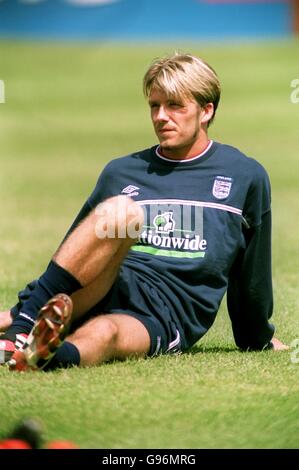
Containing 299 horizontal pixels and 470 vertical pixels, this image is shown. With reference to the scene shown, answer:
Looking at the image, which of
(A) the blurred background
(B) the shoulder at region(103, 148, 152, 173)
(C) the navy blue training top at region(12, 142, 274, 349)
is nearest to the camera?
(C) the navy blue training top at region(12, 142, 274, 349)

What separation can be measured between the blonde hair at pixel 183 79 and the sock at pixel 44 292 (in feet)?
3.90

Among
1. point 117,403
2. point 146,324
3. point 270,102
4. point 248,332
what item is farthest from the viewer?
point 270,102

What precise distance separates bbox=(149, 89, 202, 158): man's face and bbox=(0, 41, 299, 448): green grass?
3.70 ft

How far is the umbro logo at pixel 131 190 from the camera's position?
6.13 meters

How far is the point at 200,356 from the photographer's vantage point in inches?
239

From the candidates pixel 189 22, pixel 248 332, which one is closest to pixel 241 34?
pixel 189 22

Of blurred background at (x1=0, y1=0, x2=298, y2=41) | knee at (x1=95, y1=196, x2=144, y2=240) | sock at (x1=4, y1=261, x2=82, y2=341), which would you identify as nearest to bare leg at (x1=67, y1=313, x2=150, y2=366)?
sock at (x1=4, y1=261, x2=82, y2=341)

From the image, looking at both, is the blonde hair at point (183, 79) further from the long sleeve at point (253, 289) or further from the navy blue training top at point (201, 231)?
the long sleeve at point (253, 289)

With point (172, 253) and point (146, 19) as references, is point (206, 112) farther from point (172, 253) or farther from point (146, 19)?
point (146, 19)

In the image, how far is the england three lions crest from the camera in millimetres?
6070

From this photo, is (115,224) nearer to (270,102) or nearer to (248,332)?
(248,332)

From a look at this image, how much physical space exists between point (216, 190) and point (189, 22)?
110 feet

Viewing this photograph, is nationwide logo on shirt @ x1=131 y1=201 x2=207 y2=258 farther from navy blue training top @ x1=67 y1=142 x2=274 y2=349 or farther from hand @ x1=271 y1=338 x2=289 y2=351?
hand @ x1=271 y1=338 x2=289 y2=351

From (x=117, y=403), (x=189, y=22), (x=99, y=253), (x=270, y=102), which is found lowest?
(x=117, y=403)
